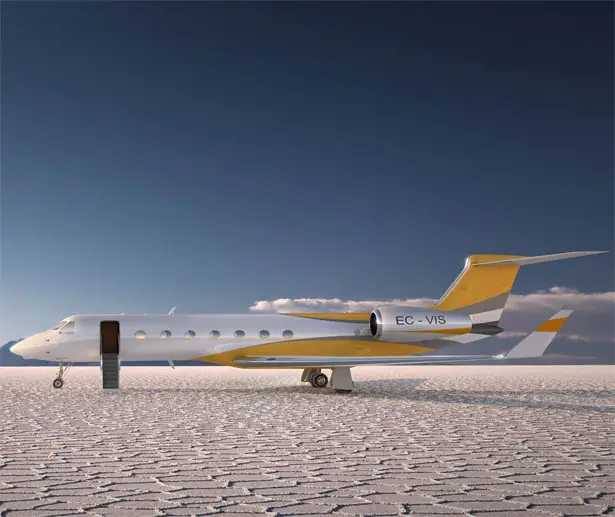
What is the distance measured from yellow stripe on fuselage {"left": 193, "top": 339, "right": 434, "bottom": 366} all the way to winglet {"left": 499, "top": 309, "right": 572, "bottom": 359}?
2675 millimetres

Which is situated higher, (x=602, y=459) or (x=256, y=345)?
(x=256, y=345)

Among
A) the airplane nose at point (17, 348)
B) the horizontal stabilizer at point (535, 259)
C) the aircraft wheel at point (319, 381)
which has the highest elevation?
the horizontal stabilizer at point (535, 259)

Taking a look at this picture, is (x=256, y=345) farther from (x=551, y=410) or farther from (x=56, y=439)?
(x=56, y=439)

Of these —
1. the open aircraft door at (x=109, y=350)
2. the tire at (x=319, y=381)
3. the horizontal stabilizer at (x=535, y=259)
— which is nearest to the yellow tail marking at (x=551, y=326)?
the horizontal stabilizer at (x=535, y=259)

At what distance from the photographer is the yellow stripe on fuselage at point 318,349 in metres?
20.7

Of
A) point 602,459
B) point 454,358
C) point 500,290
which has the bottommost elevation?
point 602,459

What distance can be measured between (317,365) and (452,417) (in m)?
6.11

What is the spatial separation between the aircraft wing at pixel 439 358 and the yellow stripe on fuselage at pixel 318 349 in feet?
2.19

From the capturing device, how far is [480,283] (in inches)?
854

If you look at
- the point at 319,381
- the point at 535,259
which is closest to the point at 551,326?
the point at 535,259

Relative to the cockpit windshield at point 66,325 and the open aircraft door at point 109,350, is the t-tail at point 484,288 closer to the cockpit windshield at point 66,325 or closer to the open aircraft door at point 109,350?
the open aircraft door at point 109,350

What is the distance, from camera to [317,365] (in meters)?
19.1

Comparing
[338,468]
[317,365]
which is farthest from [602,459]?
[317,365]

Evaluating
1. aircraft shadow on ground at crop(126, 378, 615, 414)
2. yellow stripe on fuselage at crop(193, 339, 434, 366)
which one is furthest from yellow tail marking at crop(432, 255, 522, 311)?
aircraft shadow on ground at crop(126, 378, 615, 414)
